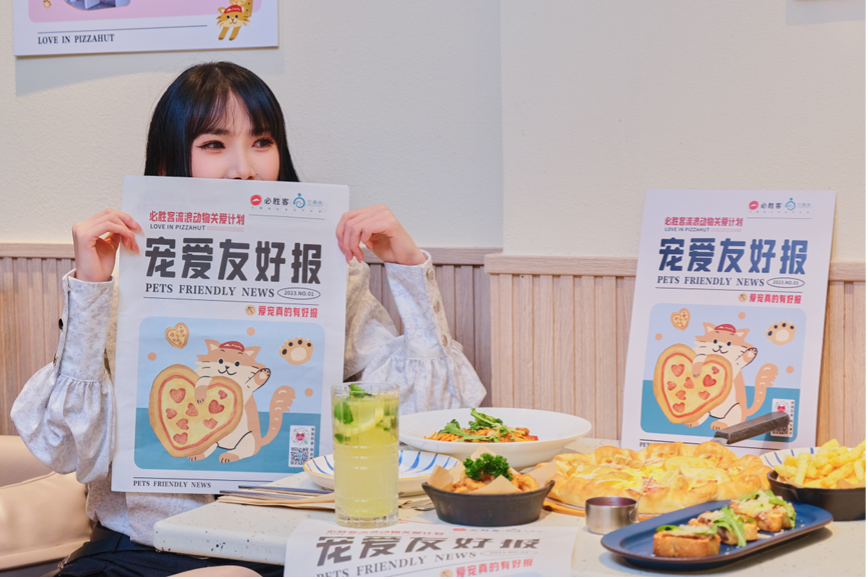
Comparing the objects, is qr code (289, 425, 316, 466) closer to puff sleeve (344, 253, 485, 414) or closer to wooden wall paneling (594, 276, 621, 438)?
puff sleeve (344, 253, 485, 414)

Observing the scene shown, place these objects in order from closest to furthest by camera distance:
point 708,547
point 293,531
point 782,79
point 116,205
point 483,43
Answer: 1. point 708,547
2. point 293,531
3. point 782,79
4. point 483,43
5. point 116,205

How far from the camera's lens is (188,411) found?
1405 mm

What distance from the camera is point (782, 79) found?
1375mm

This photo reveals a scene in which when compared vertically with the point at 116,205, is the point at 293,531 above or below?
below

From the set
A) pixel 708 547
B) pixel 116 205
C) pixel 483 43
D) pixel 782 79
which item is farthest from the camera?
pixel 116 205

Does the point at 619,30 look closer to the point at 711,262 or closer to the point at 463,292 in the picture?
the point at 711,262

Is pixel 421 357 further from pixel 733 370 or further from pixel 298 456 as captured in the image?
pixel 733 370

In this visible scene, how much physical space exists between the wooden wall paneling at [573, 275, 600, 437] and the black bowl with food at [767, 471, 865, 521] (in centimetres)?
61

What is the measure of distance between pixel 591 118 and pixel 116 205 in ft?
4.27

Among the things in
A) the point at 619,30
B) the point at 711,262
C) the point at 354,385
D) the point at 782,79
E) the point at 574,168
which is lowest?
the point at 354,385

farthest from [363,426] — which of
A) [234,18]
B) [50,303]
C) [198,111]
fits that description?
[50,303]

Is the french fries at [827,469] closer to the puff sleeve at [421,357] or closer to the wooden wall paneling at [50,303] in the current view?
the puff sleeve at [421,357]

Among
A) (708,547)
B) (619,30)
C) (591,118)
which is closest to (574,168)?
(591,118)

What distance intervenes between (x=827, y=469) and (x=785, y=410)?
1.24 feet
